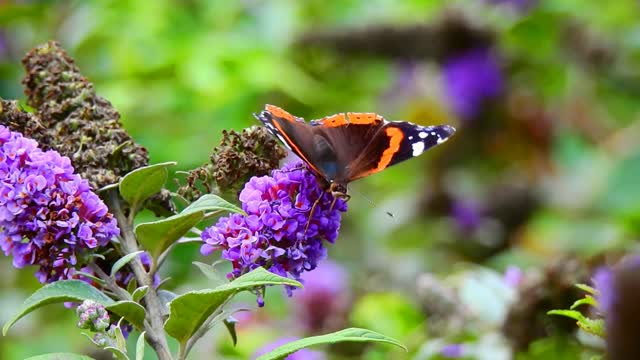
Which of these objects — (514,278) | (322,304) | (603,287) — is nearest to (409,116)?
(322,304)

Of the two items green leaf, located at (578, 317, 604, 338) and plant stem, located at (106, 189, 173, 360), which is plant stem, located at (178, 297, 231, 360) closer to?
plant stem, located at (106, 189, 173, 360)

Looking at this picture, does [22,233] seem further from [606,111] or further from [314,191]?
[606,111]

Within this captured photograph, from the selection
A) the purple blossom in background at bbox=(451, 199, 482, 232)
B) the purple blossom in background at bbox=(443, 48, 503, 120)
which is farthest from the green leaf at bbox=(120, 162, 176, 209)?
the purple blossom in background at bbox=(443, 48, 503, 120)

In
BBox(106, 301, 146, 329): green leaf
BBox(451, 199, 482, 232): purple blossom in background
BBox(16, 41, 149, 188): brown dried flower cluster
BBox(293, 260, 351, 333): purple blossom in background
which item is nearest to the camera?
BBox(106, 301, 146, 329): green leaf

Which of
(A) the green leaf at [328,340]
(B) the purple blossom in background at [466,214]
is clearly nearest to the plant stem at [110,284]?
(A) the green leaf at [328,340]

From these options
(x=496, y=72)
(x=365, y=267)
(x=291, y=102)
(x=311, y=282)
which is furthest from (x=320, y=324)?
(x=496, y=72)
